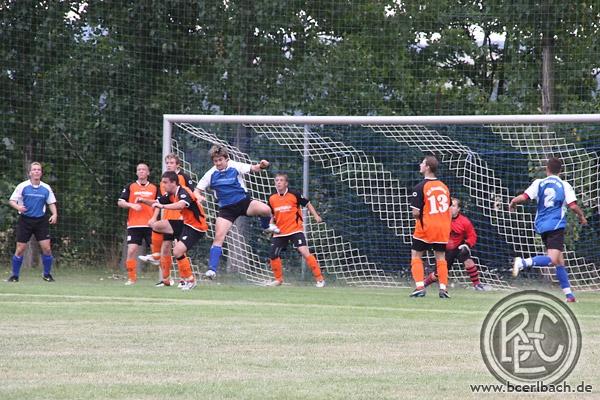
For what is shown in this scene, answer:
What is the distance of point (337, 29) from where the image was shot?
835 inches

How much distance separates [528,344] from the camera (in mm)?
6914

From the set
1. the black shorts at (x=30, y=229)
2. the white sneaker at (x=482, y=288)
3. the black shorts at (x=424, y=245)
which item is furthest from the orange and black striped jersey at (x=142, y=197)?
the white sneaker at (x=482, y=288)

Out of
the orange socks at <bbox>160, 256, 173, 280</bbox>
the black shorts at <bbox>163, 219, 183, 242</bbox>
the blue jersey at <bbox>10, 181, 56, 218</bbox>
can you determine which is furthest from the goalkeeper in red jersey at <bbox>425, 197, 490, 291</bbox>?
the blue jersey at <bbox>10, 181, 56, 218</bbox>

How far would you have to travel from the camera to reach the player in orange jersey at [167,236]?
633 inches

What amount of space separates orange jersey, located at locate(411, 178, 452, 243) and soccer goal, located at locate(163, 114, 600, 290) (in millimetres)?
3042

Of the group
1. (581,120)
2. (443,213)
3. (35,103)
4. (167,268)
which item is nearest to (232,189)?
(167,268)

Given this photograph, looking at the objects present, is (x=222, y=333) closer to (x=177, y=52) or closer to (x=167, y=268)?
(x=167, y=268)

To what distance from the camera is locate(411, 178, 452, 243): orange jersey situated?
565 inches

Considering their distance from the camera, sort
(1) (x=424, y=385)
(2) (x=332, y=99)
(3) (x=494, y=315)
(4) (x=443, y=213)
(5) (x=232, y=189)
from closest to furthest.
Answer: (1) (x=424, y=385)
(3) (x=494, y=315)
(4) (x=443, y=213)
(5) (x=232, y=189)
(2) (x=332, y=99)

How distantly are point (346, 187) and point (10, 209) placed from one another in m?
6.96

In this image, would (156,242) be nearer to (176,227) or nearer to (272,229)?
(176,227)

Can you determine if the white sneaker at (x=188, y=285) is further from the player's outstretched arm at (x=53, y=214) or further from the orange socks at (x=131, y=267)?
the player's outstretched arm at (x=53, y=214)

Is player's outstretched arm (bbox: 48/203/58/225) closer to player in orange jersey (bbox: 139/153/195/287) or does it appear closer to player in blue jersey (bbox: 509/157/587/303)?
player in orange jersey (bbox: 139/153/195/287)

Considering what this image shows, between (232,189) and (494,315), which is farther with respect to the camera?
(232,189)
